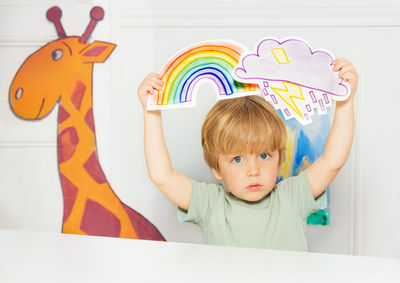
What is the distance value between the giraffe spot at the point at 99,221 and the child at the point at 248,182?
390 millimetres

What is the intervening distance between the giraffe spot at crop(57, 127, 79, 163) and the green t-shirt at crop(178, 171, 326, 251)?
0.49m

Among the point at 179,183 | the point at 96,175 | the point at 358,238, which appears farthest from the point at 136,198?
the point at 358,238

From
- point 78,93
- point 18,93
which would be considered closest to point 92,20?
point 78,93

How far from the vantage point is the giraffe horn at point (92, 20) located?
1.25m

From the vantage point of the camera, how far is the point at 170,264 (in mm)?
578

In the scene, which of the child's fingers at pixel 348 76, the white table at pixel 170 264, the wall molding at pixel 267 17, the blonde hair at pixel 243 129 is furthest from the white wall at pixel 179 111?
the white table at pixel 170 264

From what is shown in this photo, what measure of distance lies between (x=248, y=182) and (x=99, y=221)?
56cm

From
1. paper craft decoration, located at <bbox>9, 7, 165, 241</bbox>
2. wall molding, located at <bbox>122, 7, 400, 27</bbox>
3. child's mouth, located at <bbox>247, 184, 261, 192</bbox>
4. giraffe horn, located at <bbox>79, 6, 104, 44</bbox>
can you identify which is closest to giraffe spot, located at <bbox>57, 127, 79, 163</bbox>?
paper craft decoration, located at <bbox>9, 7, 165, 241</bbox>

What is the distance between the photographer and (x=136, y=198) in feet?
4.17

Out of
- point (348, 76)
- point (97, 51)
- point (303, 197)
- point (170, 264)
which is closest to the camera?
point (170, 264)

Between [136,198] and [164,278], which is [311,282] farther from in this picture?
[136,198]

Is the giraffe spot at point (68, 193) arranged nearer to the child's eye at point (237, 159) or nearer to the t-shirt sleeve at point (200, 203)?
the t-shirt sleeve at point (200, 203)

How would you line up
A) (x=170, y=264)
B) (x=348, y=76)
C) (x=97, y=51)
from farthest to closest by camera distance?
(x=97, y=51) < (x=348, y=76) < (x=170, y=264)

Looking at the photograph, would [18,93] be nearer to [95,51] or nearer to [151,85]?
[95,51]
